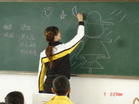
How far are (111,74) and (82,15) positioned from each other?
891 millimetres

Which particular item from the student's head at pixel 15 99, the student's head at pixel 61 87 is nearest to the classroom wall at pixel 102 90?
the student's head at pixel 61 87

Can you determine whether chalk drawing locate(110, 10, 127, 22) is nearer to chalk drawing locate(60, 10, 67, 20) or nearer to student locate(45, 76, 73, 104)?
chalk drawing locate(60, 10, 67, 20)

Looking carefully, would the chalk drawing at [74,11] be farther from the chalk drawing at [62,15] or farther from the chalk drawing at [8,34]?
the chalk drawing at [8,34]

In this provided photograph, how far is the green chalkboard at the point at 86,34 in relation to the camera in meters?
3.72

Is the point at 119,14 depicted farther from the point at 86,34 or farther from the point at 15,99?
the point at 15,99

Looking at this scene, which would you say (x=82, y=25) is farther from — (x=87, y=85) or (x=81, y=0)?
(x=87, y=85)

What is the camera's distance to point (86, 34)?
12.6 feet

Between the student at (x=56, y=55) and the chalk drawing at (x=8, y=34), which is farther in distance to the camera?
the chalk drawing at (x=8, y=34)

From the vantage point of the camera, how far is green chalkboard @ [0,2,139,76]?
3.72m

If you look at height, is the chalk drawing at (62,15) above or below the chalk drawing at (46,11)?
below

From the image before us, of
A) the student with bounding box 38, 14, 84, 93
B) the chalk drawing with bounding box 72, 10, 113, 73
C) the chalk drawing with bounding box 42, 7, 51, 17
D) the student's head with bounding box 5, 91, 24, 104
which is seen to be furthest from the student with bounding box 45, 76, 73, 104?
the chalk drawing with bounding box 42, 7, 51, 17

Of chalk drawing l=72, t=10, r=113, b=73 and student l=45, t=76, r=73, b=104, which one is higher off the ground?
chalk drawing l=72, t=10, r=113, b=73

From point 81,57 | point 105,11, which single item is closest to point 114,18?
point 105,11

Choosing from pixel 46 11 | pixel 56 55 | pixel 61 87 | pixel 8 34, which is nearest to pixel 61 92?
pixel 61 87
